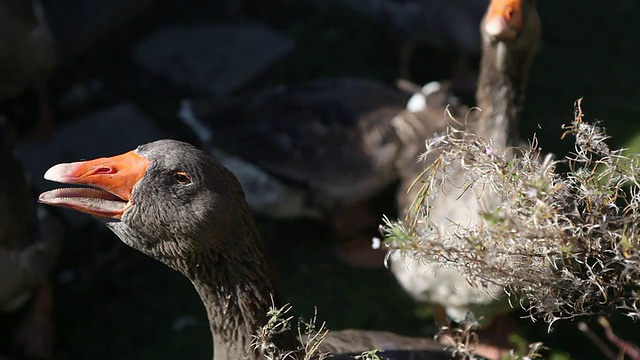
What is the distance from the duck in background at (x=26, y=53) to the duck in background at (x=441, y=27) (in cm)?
237

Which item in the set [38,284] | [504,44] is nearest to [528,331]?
[504,44]

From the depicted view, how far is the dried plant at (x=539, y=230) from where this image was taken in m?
1.94

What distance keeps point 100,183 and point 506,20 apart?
6.07 feet

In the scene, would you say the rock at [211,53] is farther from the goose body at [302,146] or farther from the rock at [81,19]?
the goose body at [302,146]

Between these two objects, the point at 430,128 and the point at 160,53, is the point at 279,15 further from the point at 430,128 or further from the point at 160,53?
the point at 430,128

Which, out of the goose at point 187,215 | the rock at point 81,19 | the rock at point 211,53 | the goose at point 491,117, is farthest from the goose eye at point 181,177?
the rock at point 81,19

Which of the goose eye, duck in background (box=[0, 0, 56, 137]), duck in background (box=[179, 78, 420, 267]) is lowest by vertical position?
duck in background (box=[0, 0, 56, 137])

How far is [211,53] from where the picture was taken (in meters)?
6.15

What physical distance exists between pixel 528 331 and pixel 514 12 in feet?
5.27

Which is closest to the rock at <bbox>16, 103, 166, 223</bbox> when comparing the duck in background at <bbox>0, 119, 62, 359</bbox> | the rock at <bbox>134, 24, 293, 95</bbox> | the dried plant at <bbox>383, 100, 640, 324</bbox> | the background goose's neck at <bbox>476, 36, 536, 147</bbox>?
the rock at <bbox>134, 24, 293, 95</bbox>

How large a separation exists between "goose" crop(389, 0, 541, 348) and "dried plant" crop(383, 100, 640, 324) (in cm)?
130

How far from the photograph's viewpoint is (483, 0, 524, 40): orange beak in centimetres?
341

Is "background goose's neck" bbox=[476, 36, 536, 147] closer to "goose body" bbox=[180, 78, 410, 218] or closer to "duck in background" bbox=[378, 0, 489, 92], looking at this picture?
"goose body" bbox=[180, 78, 410, 218]

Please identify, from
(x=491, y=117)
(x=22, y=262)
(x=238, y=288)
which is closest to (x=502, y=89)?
(x=491, y=117)
